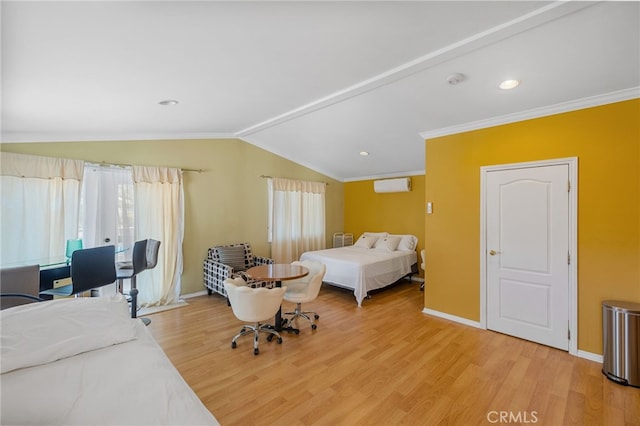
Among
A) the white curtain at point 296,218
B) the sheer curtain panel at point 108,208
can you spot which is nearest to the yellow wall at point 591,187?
the white curtain at point 296,218

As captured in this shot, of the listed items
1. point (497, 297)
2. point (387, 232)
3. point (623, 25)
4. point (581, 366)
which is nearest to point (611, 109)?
point (623, 25)

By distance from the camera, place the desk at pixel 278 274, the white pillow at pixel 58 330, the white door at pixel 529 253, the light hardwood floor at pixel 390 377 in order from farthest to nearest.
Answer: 1. the desk at pixel 278 274
2. the white door at pixel 529 253
3. the light hardwood floor at pixel 390 377
4. the white pillow at pixel 58 330

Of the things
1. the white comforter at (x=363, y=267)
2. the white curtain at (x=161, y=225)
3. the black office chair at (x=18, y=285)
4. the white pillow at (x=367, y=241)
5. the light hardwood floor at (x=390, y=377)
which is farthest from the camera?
the white pillow at (x=367, y=241)

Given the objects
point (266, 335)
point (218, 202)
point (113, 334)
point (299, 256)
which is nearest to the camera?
point (113, 334)

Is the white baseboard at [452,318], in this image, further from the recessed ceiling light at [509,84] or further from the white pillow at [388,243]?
the recessed ceiling light at [509,84]

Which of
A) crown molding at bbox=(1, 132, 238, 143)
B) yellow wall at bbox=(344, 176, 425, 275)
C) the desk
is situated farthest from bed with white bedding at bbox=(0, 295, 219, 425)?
yellow wall at bbox=(344, 176, 425, 275)

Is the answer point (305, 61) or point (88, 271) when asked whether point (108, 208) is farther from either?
point (305, 61)

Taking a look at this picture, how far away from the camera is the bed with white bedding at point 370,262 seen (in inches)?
169

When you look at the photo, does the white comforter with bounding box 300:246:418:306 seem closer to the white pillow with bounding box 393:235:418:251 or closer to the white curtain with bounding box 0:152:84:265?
the white pillow with bounding box 393:235:418:251

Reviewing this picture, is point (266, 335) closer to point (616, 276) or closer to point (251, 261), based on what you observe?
point (251, 261)

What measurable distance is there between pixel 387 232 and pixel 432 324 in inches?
116

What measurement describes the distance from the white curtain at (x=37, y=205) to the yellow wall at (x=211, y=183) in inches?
13.5

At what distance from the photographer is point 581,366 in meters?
2.55

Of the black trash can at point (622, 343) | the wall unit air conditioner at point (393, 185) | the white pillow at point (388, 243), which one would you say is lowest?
the black trash can at point (622, 343)
